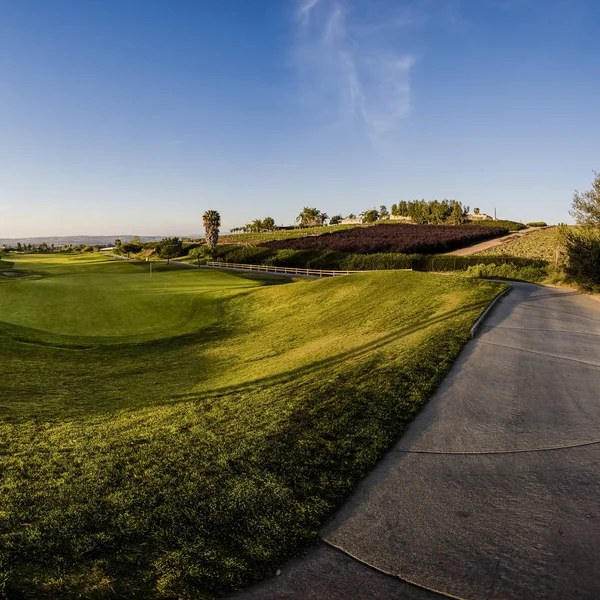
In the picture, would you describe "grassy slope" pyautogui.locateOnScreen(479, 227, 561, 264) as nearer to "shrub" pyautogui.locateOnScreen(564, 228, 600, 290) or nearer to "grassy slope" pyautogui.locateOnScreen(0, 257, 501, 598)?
"shrub" pyautogui.locateOnScreen(564, 228, 600, 290)

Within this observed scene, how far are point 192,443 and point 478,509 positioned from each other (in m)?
5.16

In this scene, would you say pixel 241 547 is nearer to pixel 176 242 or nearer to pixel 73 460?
Answer: pixel 73 460

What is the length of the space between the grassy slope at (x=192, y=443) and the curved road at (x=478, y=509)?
492 millimetres

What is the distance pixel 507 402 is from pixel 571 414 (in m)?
1.17

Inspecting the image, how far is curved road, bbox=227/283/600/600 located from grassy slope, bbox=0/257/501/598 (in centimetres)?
49

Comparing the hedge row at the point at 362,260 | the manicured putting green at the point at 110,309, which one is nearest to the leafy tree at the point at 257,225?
the hedge row at the point at 362,260

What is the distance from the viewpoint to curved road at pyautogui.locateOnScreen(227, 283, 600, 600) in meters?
3.88

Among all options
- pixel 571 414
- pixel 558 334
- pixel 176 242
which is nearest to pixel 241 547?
pixel 571 414

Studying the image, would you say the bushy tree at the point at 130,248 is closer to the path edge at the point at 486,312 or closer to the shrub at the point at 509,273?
the shrub at the point at 509,273

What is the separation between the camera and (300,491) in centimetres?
545

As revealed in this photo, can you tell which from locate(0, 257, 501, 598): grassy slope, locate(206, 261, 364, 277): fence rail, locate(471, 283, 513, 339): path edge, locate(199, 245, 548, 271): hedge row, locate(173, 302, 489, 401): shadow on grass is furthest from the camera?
locate(206, 261, 364, 277): fence rail

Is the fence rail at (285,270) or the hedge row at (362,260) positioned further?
the fence rail at (285,270)

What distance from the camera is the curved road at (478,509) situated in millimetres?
3885

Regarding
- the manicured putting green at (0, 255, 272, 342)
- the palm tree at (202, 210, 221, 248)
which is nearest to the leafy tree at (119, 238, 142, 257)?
the palm tree at (202, 210, 221, 248)
